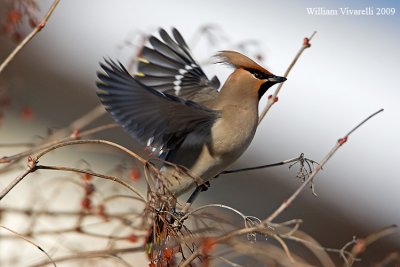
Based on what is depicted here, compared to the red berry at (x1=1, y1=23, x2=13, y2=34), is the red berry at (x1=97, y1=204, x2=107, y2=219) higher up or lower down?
lower down

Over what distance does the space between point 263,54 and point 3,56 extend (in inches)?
75.9

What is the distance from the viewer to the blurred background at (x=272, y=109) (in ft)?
15.8

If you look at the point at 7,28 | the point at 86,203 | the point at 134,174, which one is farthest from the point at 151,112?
the point at 7,28

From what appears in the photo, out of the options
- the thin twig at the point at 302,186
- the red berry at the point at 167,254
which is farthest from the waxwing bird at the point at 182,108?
the thin twig at the point at 302,186

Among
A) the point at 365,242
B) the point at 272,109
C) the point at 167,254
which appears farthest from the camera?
the point at 272,109

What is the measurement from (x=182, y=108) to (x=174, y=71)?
0.51 metres

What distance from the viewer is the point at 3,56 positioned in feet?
15.0

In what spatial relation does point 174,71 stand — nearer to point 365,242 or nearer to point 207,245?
point 207,245

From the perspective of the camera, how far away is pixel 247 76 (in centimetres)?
316

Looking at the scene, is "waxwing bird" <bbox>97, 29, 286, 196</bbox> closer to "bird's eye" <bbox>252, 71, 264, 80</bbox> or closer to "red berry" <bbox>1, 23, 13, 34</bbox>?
"bird's eye" <bbox>252, 71, 264, 80</bbox>

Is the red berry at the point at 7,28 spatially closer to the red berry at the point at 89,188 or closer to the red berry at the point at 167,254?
the red berry at the point at 89,188

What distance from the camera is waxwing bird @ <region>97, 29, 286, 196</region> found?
9.12ft

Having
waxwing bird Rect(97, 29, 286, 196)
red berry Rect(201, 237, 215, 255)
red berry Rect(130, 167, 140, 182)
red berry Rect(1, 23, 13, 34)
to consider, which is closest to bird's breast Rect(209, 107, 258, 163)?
waxwing bird Rect(97, 29, 286, 196)

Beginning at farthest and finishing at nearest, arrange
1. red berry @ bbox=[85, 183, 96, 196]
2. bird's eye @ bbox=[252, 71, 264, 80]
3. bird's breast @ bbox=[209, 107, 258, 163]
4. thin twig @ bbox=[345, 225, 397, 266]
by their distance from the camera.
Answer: bird's eye @ bbox=[252, 71, 264, 80], bird's breast @ bbox=[209, 107, 258, 163], red berry @ bbox=[85, 183, 96, 196], thin twig @ bbox=[345, 225, 397, 266]
